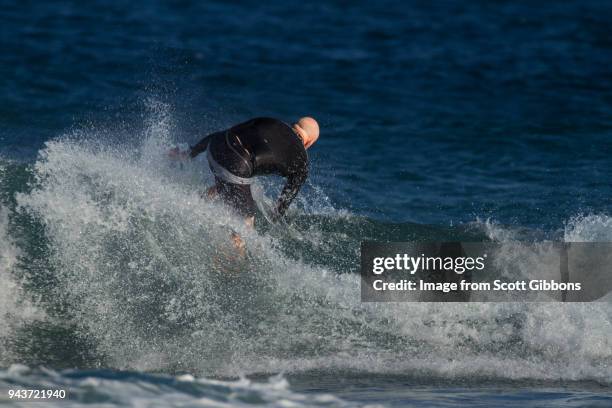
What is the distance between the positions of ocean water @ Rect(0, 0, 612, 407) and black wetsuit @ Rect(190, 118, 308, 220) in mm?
305

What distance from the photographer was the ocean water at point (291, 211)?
6414 mm

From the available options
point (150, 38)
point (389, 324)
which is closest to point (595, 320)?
point (389, 324)

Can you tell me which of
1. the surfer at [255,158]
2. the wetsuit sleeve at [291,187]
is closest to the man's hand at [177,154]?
the surfer at [255,158]

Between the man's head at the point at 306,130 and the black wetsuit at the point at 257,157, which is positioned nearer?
the black wetsuit at the point at 257,157

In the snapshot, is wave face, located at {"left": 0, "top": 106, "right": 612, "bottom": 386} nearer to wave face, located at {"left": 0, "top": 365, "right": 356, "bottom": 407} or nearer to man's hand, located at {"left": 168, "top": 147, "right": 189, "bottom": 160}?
man's hand, located at {"left": 168, "top": 147, "right": 189, "bottom": 160}

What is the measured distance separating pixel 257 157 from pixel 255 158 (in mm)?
18

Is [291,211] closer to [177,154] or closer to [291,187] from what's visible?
[291,187]

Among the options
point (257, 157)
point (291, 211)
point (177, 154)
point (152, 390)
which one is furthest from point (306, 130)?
point (152, 390)

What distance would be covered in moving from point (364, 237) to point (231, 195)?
1.81 m

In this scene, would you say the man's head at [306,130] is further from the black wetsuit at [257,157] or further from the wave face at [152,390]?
the wave face at [152,390]

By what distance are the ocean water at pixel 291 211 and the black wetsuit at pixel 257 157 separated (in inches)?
12.0

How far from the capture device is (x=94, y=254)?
7211mm

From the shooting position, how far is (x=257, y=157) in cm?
760

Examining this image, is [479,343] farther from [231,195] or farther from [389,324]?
[231,195]
